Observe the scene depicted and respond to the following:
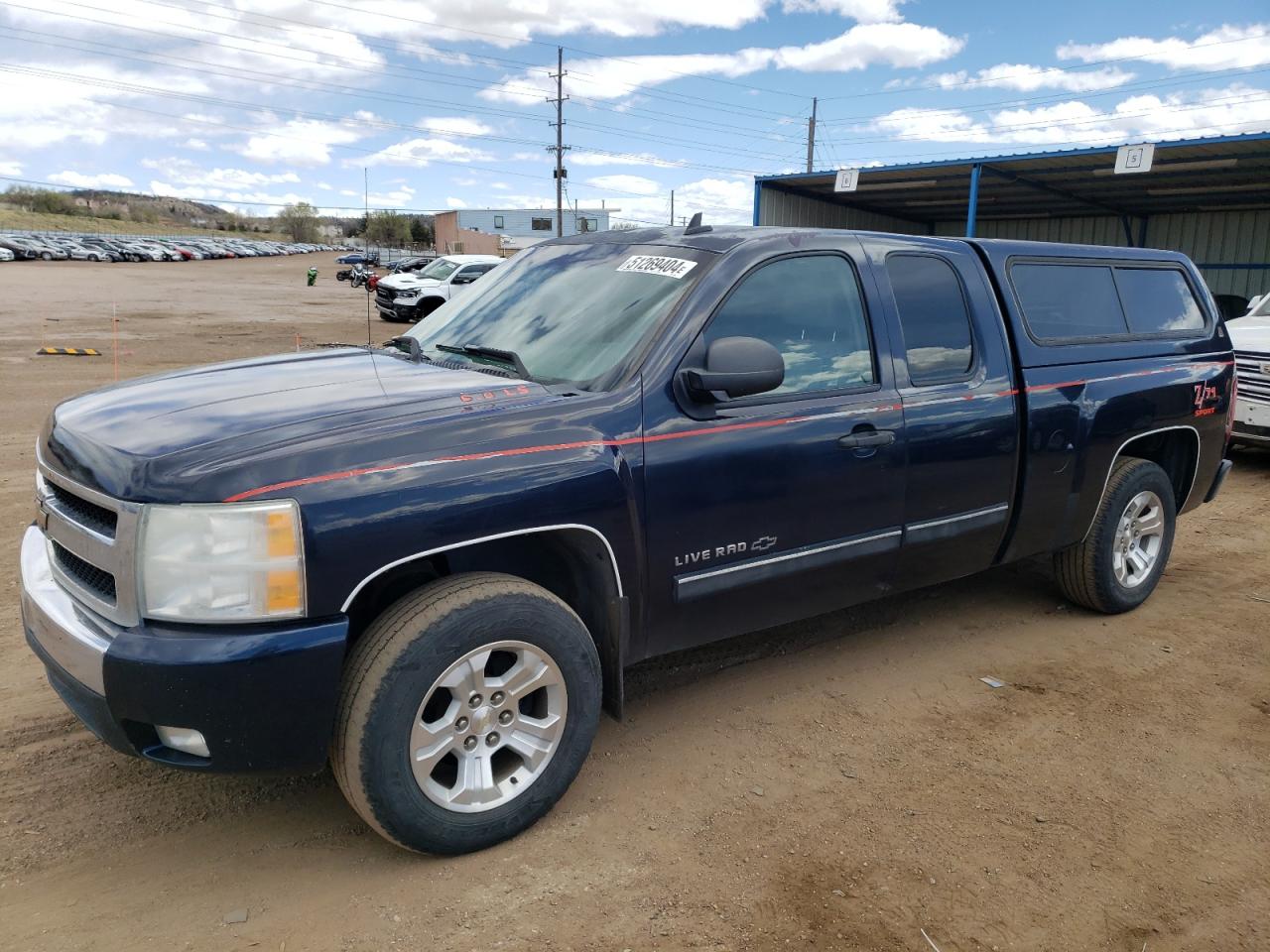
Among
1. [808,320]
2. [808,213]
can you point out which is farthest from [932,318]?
[808,213]

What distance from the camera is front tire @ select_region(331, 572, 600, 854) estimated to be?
268cm

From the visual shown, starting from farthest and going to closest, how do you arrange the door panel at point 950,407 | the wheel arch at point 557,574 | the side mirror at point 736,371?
the door panel at point 950,407 → the side mirror at point 736,371 → the wheel arch at point 557,574

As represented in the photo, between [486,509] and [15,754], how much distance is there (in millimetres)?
2094

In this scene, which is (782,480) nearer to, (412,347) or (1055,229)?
(412,347)

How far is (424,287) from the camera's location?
74.3 feet

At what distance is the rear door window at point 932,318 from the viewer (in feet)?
13.1

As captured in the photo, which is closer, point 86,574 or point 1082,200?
point 86,574

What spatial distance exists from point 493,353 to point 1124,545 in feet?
Answer: 11.6

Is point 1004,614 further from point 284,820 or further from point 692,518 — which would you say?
point 284,820

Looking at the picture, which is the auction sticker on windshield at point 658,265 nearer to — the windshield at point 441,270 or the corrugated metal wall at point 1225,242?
the windshield at point 441,270

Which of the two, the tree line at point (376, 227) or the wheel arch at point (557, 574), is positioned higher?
the tree line at point (376, 227)

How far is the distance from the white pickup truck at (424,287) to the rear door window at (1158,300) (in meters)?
18.0

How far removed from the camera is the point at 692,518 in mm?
3264

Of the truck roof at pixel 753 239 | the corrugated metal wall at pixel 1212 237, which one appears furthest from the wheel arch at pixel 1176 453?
the corrugated metal wall at pixel 1212 237
